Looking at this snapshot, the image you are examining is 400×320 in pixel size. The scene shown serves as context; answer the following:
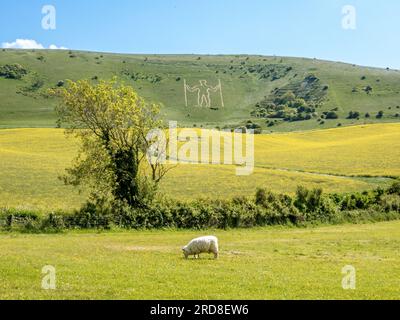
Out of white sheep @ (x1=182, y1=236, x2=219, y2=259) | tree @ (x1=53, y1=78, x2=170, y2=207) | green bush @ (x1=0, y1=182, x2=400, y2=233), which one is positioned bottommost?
green bush @ (x1=0, y1=182, x2=400, y2=233)

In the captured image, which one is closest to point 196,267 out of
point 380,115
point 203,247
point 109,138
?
point 203,247

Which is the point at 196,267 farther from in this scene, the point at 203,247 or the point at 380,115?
the point at 380,115

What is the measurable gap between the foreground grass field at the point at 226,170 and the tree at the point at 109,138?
21.5 feet

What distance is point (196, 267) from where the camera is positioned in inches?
834

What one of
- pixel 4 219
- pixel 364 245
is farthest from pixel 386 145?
pixel 4 219

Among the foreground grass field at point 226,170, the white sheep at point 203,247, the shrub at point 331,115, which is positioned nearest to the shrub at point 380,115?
the shrub at point 331,115

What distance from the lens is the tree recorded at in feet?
144

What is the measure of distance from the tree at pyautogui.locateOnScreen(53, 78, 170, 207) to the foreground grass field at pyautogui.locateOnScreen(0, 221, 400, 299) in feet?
29.0

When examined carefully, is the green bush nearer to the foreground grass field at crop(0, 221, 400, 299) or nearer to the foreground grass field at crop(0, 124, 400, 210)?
the foreground grass field at crop(0, 221, 400, 299)

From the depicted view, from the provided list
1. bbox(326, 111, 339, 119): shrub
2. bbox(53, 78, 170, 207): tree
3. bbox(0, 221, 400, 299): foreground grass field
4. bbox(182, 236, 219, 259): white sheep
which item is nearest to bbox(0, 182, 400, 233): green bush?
bbox(53, 78, 170, 207): tree

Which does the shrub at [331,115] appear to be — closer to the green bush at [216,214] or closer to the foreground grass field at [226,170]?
the foreground grass field at [226,170]

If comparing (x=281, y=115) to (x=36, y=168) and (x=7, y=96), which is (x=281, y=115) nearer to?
(x=7, y=96)

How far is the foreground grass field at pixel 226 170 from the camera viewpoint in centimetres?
5781
